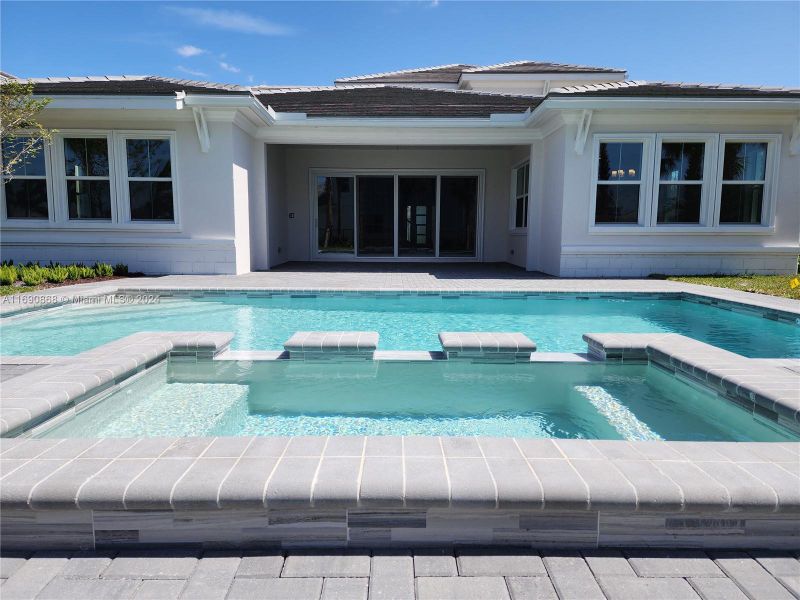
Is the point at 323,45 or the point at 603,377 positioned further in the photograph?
the point at 323,45

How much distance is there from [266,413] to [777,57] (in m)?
13.1

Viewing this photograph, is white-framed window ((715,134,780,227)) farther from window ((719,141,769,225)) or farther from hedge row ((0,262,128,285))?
hedge row ((0,262,128,285))

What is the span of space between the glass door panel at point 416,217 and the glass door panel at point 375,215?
10.9 inches

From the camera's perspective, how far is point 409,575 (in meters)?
1.56

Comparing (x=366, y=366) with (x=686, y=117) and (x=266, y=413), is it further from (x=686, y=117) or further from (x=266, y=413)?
(x=686, y=117)

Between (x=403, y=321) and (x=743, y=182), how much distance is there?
8.71 metres

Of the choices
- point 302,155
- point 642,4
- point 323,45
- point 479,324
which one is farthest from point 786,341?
point 323,45

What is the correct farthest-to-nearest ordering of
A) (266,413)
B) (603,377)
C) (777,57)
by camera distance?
(777,57) < (603,377) < (266,413)

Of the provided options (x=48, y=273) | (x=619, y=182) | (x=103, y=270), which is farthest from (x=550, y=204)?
(x=48, y=273)

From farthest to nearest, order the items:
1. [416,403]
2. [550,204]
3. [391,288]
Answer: [550,204]
[391,288]
[416,403]

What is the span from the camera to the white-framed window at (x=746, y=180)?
10000mm

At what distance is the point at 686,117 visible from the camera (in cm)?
970

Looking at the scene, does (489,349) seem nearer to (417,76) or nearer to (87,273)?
(87,273)

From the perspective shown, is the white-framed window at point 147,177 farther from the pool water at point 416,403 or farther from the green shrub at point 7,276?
the pool water at point 416,403
